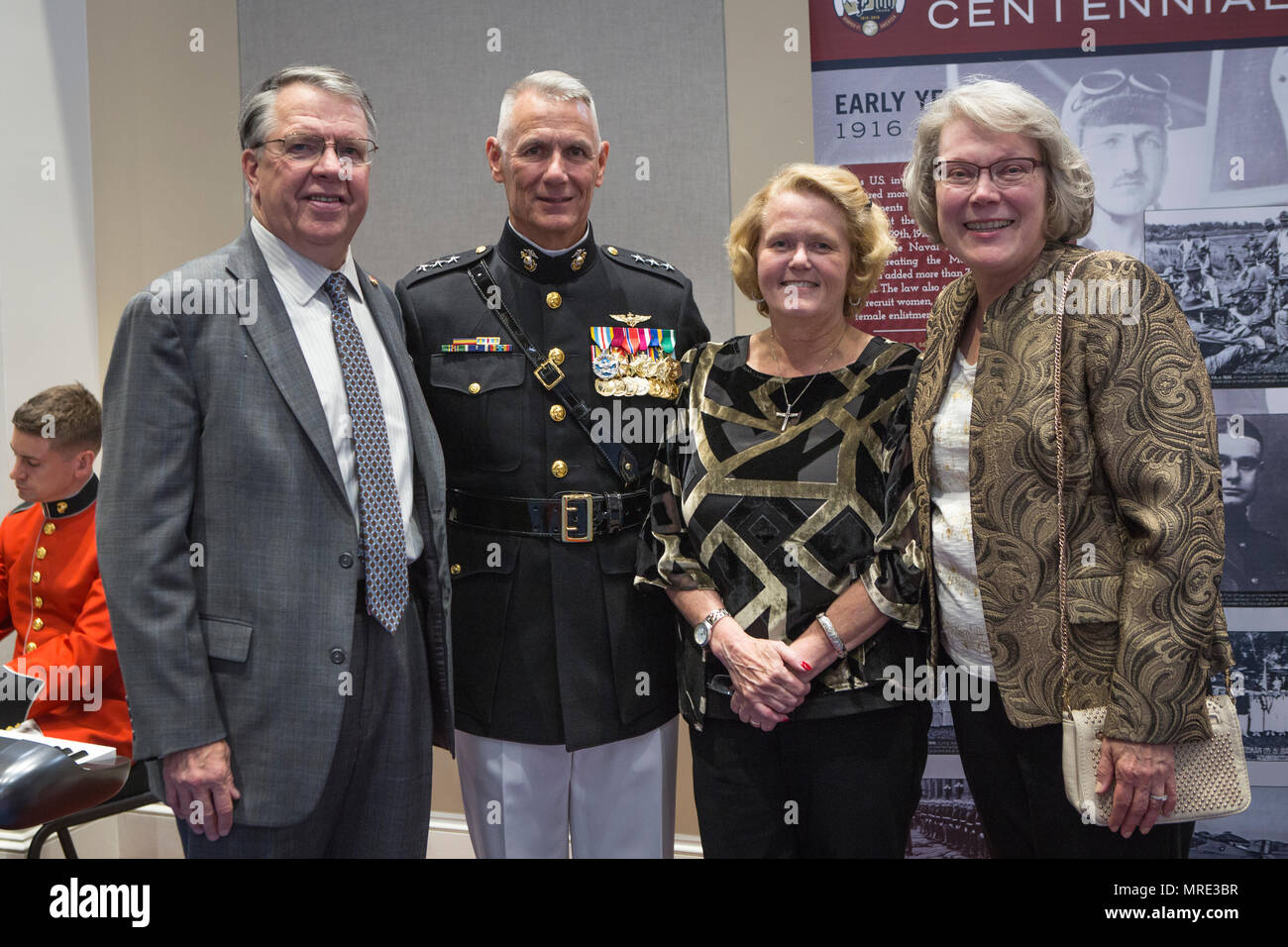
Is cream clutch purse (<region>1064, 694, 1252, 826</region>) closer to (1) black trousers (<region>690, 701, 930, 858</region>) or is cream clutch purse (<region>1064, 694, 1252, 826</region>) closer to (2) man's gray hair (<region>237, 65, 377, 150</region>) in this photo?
(1) black trousers (<region>690, 701, 930, 858</region>)

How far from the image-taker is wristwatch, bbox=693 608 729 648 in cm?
214

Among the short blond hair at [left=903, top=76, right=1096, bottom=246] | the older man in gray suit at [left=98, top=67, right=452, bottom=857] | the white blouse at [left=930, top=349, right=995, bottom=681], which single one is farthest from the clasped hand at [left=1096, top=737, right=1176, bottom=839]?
the older man in gray suit at [left=98, top=67, right=452, bottom=857]

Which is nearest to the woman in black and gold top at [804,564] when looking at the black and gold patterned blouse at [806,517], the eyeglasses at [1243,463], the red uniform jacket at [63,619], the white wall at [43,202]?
the black and gold patterned blouse at [806,517]

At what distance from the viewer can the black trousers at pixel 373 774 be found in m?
1.92

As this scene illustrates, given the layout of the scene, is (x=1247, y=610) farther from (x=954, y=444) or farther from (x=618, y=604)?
(x=618, y=604)

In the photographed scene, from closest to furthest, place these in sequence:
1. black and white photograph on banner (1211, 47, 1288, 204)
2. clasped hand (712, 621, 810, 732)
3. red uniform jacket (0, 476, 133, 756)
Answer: clasped hand (712, 621, 810, 732), red uniform jacket (0, 476, 133, 756), black and white photograph on banner (1211, 47, 1288, 204)

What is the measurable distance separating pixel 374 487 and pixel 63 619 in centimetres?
166

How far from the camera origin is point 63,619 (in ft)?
10.3

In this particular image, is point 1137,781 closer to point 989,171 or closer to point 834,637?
point 834,637

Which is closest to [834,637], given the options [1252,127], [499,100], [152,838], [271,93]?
[271,93]

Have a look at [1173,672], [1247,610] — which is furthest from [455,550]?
[1247,610]

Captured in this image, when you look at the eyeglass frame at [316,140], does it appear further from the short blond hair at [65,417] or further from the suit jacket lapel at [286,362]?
the short blond hair at [65,417]

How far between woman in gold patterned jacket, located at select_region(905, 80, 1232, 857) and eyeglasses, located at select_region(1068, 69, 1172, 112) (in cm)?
147

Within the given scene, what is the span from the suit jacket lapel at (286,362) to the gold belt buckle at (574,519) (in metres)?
0.50
